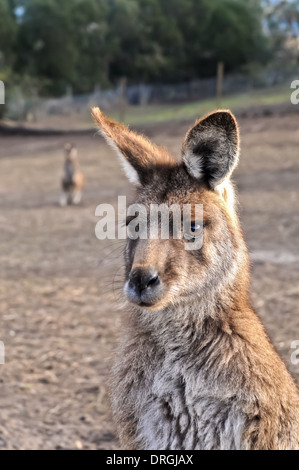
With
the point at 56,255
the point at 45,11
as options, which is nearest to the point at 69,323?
the point at 56,255

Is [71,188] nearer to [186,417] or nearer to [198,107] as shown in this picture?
[186,417]

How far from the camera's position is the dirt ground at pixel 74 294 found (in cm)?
421

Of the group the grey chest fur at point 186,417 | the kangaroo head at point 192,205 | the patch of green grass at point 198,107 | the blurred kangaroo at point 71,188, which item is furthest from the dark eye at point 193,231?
the patch of green grass at point 198,107

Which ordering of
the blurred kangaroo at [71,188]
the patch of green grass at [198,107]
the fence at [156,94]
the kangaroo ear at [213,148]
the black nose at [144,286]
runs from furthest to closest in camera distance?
1. the fence at [156,94]
2. the patch of green grass at [198,107]
3. the blurred kangaroo at [71,188]
4. the kangaroo ear at [213,148]
5. the black nose at [144,286]

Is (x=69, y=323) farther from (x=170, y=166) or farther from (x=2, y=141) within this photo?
(x=2, y=141)

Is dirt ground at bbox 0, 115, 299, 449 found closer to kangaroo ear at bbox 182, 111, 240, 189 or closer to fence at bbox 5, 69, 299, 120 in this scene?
kangaroo ear at bbox 182, 111, 240, 189

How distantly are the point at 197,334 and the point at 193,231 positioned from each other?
408 millimetres

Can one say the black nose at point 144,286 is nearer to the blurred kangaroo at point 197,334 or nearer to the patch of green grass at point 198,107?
the blurred kangaroo at point 197,334

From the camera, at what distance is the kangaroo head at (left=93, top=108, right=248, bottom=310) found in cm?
252

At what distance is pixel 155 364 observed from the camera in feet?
8.75

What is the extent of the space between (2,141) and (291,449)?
75.6 feet

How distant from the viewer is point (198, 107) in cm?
2833

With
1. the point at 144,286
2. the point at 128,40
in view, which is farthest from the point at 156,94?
the point at 144,286

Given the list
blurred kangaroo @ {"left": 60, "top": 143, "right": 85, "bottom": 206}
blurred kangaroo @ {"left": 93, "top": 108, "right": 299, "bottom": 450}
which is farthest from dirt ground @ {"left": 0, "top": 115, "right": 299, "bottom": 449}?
blurred kangaroo @ {"left": 93, "top": 108, "right": 299, "bottom": 450}
